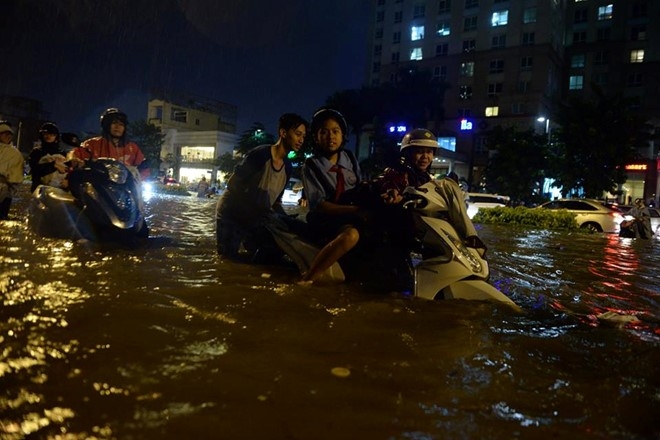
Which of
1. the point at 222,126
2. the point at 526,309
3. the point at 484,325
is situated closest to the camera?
the point at 484,325

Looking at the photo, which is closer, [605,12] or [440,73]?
[605,12]

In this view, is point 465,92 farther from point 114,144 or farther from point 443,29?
point 114,144

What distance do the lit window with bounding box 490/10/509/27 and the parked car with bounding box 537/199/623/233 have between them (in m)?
49.6

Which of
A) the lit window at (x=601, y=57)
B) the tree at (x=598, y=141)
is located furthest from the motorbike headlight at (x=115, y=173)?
the lit window at (x=601, y=57)

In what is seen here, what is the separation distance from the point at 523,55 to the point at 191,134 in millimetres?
43664

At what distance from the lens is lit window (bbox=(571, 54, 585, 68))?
62.6 m

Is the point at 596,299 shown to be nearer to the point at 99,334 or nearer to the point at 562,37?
the point at 99,334

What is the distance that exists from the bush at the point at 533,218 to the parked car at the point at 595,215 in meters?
1.41

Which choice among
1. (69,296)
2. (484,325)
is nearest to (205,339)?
(69,296)

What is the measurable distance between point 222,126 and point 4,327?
75295 millimetres

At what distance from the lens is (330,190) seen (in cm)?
420

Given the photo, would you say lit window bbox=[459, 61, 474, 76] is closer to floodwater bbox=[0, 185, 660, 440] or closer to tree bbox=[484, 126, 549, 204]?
tree bbox=[484, 126, 549, 204]

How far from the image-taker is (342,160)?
4355 millimetres

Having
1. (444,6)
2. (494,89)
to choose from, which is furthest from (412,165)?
(444,6)
